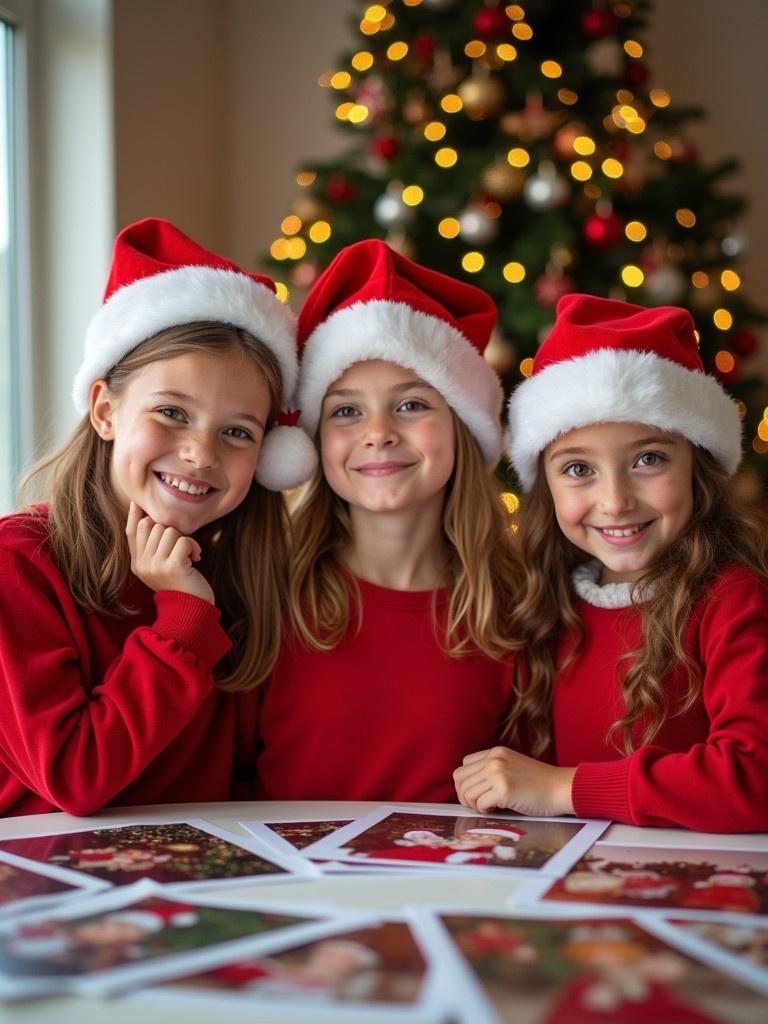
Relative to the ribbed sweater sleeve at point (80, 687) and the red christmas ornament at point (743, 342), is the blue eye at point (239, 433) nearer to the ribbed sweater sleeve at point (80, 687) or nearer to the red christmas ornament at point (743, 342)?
the ribbed sweater sleeve at point (80, 687)

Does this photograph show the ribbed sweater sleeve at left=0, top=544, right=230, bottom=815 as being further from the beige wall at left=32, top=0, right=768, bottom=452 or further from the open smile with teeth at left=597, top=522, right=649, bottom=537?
the beige wall at left=32, top=0, right=768, bottom=452

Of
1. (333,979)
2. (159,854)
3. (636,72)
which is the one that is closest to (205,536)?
(159,854)

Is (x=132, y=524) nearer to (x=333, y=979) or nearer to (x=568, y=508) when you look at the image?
(x=568, y=508)

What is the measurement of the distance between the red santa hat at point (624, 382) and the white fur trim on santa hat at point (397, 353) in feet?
0.38

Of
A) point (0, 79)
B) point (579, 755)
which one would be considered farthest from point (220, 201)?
point (579, 755)

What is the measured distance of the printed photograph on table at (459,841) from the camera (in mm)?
1180

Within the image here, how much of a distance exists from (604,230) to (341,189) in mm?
832

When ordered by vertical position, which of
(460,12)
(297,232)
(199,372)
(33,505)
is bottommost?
(33,505)

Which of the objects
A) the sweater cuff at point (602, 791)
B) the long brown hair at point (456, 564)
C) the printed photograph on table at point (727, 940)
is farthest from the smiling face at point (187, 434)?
the printed photograph on table at point (727, 940)

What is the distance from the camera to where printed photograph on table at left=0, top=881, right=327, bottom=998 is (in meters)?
0.84

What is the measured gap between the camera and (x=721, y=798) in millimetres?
1357

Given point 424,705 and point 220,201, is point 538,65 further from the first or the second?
point 424,705

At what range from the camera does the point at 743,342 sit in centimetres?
331

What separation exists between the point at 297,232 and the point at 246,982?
285cm
